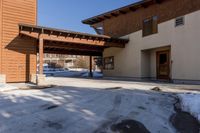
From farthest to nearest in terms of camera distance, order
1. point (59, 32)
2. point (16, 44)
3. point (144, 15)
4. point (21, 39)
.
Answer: point (144, 15) → point (59, 32) → point (21, 39) → point (16, 44)

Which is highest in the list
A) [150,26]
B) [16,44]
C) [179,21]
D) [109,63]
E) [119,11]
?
[119,11]

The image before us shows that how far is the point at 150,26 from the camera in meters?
16.9

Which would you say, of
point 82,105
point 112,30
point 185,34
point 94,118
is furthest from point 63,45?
point 94,118

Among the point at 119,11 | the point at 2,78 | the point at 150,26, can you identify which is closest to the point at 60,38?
the point at 2,78

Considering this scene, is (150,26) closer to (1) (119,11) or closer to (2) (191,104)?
(1) (119,11)

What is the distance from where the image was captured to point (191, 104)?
23.1ft

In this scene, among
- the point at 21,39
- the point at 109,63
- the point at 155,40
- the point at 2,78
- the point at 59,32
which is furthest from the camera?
the point at 109,63

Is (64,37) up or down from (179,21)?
down

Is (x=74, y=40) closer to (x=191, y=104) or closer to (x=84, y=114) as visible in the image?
(x=191, y=104)

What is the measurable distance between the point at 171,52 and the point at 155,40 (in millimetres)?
1751

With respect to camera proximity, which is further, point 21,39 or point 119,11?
point 119,11

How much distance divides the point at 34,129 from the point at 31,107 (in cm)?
203

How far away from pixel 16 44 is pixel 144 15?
9.25m

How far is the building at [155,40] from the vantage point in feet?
44.5
